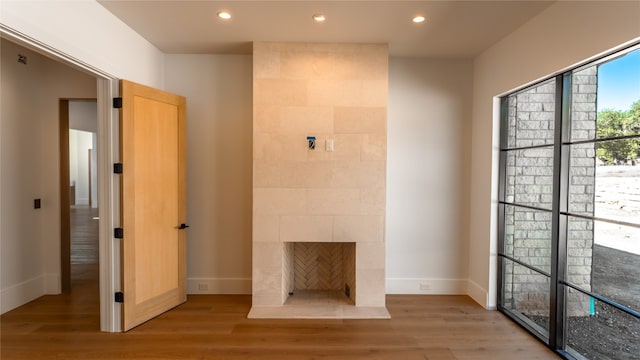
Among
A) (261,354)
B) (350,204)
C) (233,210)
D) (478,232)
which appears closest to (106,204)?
(233,210)

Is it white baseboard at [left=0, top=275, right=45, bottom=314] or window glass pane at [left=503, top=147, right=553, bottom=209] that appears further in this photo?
white baseboard at [left=0, top=275, right=45, bottom=314]

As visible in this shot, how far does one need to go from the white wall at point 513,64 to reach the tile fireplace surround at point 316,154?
1.16 meters

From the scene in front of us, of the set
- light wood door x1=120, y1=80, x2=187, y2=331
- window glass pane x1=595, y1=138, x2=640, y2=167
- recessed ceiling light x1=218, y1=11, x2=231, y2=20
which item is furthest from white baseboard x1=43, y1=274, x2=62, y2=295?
window glass pane x1=595, y1=138, x2=640, y2=167

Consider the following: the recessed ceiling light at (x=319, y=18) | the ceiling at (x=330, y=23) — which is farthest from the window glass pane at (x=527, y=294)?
the recessed ceiling light at (x=319, y=18)

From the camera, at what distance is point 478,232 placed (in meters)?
3.66

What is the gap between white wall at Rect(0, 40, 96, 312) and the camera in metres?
3.30

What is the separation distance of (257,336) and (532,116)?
3322 mm

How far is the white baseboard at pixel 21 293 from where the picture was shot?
3265 millimetres

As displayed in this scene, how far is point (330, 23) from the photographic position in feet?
9.62

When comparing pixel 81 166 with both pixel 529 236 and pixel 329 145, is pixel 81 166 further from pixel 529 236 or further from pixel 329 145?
pixel 529 236

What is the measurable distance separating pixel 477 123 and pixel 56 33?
403 cm

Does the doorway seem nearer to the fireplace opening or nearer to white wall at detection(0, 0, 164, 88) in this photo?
white wall at detection(0, 0, 164, 88)

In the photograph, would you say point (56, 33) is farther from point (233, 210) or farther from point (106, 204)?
point (233, 210)

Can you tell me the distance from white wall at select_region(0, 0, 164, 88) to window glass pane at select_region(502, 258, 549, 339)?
171 inches
